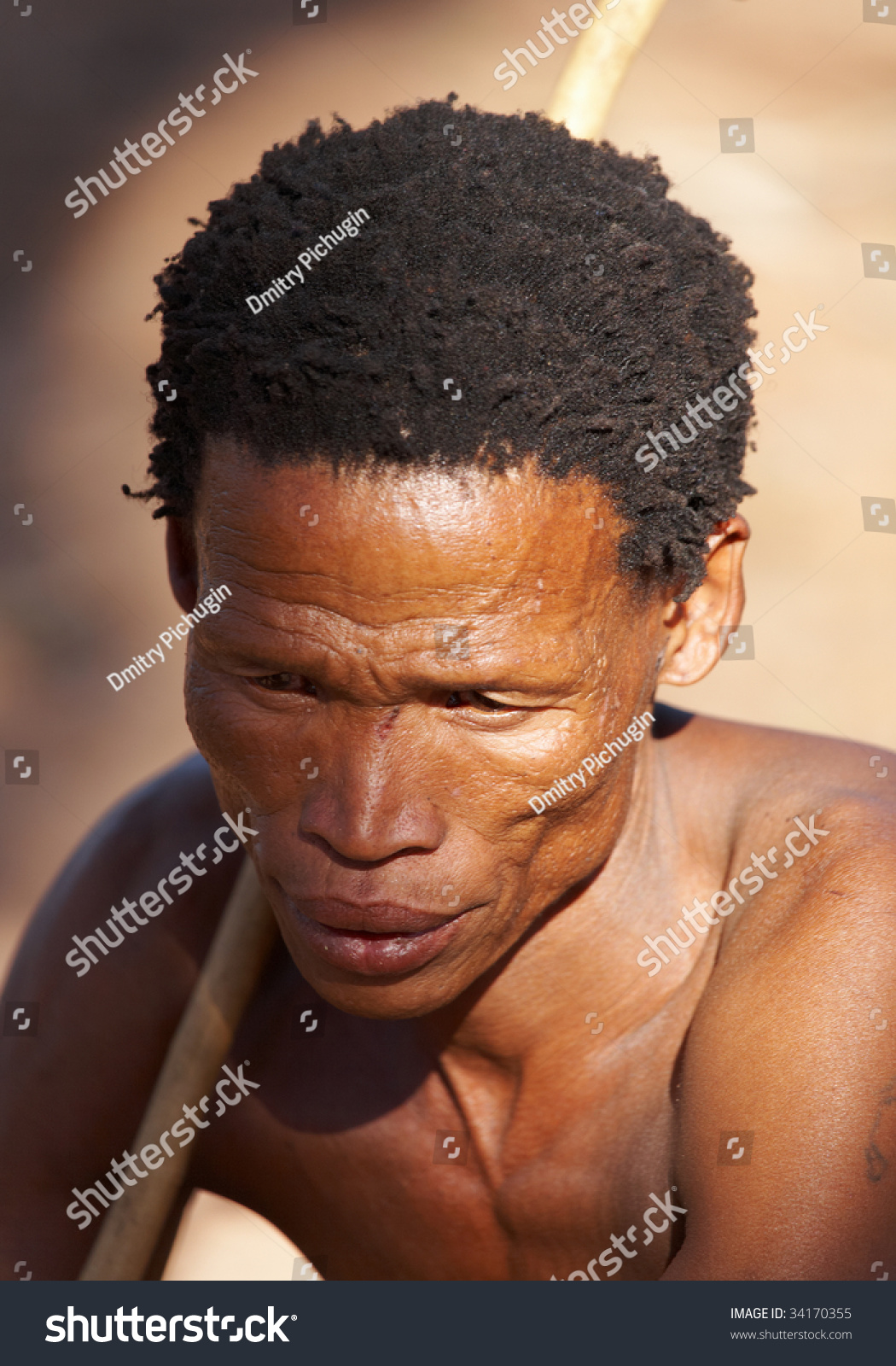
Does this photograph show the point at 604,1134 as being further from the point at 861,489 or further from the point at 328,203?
the point at 861,489

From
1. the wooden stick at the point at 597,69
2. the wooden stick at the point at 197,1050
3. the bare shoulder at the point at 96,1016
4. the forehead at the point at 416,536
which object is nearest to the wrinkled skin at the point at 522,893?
the forehead at the point at 416,536

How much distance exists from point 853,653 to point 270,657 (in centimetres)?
641

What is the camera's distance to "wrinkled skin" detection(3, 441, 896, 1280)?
1916 millimetres

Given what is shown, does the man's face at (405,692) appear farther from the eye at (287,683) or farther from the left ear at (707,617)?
the left ear at (707,617)

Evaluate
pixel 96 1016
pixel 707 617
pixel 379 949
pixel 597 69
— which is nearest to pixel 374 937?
pixel 379 949

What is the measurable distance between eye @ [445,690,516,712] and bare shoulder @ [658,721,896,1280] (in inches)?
26.3

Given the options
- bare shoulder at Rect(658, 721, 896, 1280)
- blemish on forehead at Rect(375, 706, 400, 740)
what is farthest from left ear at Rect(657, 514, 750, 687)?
blemish on forehead at Rect(375, 706, 400, 740)

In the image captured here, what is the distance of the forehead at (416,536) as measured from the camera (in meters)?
1.86

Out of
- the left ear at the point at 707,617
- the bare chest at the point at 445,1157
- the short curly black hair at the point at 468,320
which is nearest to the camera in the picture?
the short curly black hair at the point at 468,320

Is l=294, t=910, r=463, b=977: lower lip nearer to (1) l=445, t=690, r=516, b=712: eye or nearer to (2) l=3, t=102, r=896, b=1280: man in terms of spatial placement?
(2) l=3, t=102, r=896, b=1280: man

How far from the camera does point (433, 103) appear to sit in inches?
85.4

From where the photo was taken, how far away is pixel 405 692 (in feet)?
6.33

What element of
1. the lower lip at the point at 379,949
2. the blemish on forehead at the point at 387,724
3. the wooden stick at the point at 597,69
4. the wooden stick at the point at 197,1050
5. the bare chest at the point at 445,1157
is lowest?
the bare chest at the point at 445,1157

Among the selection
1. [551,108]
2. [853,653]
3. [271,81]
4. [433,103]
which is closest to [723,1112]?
[433,103]
